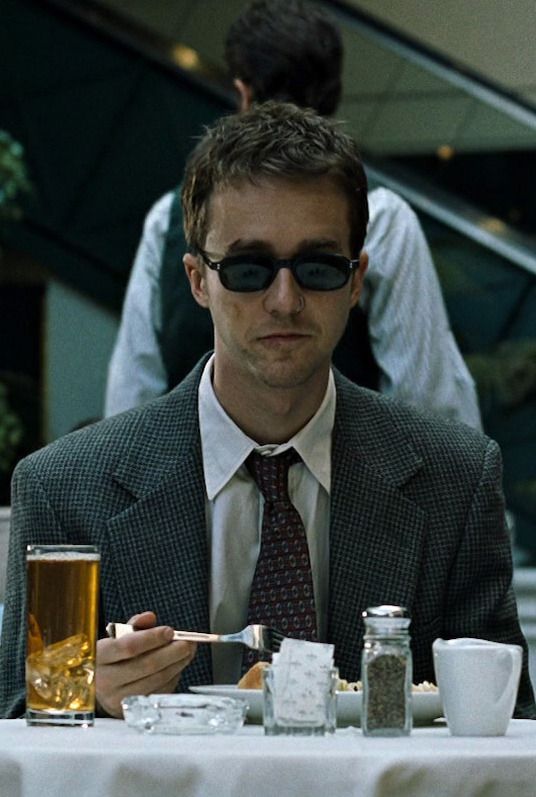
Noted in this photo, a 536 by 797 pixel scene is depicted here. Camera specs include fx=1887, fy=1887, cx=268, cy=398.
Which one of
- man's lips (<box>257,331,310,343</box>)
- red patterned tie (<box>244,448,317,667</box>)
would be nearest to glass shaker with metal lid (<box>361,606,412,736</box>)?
red patterned tie (<box>244,448,317,667</box>)

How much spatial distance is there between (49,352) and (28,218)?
74 centimetres

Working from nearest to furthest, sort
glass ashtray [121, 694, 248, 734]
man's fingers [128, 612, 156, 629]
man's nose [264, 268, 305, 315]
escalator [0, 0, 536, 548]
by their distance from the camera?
glass ashtray [121, 694, 248, 734]
man's fingers [128, 612, 156, 629]
man's nose [264, 268, 305, 315]
escalator [0, 0, 536, 548]

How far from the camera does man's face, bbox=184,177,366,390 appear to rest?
7.43 feet

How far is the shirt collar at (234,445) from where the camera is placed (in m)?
2.38

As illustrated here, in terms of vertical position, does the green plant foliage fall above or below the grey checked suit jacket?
above

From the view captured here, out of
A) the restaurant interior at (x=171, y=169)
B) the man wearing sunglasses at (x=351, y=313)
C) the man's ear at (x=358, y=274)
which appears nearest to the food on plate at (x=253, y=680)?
the man's ear at (x=358, y=274)

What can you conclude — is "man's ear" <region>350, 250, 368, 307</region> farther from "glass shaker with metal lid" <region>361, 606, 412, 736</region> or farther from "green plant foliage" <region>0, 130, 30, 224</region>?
"green plant foliage" <region>0, 130, 30, 224</region>

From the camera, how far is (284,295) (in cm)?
224

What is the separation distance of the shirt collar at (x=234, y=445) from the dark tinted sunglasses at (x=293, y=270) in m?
0.23

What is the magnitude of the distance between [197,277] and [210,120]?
5239 mm

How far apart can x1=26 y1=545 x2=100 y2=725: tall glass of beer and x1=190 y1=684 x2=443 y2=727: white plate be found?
0.42 ft

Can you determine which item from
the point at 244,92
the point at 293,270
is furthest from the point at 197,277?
the point at 244,92

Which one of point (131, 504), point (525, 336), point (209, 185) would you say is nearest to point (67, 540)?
point (131, 504)

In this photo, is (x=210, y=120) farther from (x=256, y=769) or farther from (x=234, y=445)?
(x=256, y=769)
